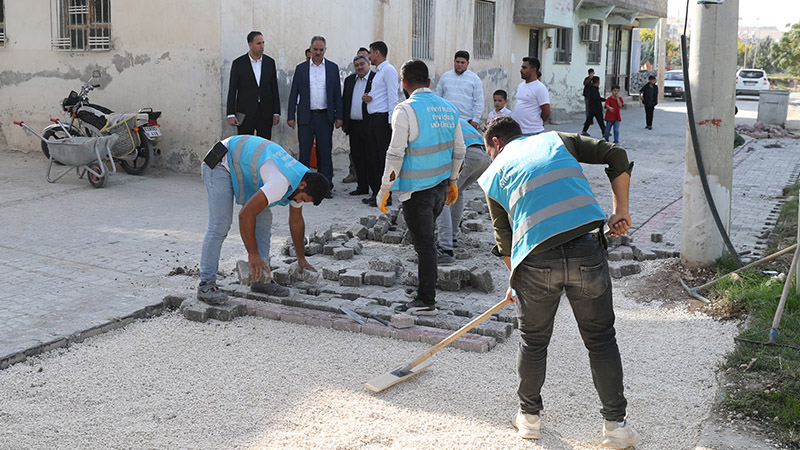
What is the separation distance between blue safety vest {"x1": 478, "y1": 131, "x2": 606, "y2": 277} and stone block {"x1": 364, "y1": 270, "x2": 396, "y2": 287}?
8.77 feet

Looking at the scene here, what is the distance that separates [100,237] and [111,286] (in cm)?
185

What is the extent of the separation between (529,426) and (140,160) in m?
9.14

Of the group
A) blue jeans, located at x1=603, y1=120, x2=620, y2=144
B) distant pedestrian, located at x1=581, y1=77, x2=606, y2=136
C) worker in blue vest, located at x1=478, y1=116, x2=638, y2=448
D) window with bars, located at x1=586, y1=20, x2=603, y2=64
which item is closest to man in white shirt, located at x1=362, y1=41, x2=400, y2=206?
worker in blue vest, located at x1=478, y1=116, x2=638, y2=448

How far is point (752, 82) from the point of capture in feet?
123

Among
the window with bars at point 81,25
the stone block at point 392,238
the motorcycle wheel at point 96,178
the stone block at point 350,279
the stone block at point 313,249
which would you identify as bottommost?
the stone block at point 350,279

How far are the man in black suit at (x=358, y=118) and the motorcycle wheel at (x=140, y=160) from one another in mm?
2882

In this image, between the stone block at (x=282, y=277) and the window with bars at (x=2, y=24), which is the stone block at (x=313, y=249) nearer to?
the stone block at (x=282, y=277)

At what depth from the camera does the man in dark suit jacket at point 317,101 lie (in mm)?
10461

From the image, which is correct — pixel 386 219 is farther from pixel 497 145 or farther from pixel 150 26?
pixel 150 26

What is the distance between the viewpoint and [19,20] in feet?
43.0

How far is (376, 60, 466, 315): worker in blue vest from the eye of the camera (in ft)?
18.3

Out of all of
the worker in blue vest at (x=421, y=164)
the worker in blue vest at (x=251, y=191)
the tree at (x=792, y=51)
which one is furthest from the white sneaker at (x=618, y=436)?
the tree at (x=792, y=51)

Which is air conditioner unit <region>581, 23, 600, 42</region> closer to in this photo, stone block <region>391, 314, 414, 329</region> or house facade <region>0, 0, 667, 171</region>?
house facade <region>0, 0, 667, 171</region>

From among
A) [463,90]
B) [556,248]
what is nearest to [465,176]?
[463,90]
